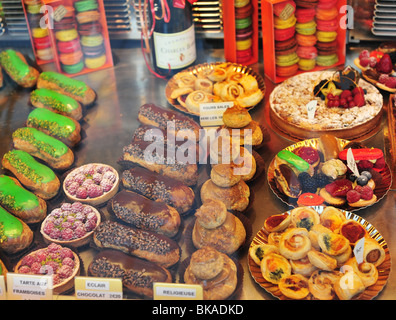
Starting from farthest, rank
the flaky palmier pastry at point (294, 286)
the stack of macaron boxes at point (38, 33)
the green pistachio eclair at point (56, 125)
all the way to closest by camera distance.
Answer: the stack of macaron boxes at point (38, 33) → the green pistachio eclair at point (56, 125) → the flaky palmier pastry at point (294, 286)

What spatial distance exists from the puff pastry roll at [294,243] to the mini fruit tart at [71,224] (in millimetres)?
749

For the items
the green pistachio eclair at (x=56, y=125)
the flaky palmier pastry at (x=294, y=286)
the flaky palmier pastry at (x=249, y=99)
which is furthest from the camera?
the flaky palmier pastry at (x=249, y=99)

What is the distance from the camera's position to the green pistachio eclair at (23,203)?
2.11 metres

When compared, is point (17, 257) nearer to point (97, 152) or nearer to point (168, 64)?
point (97, 152)

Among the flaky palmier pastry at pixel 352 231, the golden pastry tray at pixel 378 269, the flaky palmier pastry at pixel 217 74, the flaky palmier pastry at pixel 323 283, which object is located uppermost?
the flaky palmier pastry at pixel 217 74

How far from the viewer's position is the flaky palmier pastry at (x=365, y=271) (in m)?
1.71

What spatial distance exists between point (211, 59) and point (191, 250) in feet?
4.87

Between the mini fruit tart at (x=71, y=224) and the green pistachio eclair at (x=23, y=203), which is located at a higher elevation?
the green pistachio eclair at (x=23, y=203)

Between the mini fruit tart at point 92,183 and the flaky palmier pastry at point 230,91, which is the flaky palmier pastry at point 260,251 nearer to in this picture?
the mini fruit tart at point 92,183

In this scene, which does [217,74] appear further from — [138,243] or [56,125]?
[138,243]

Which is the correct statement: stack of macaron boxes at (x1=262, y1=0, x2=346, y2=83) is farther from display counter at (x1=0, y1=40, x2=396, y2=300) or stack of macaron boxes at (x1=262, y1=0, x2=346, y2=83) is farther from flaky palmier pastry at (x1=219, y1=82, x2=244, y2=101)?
flaky palmier pastry at (x1=219, y1=82, x2=244, y2=101)

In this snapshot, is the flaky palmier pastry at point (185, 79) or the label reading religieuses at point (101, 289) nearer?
the label reading religieuses at point (101, 289)

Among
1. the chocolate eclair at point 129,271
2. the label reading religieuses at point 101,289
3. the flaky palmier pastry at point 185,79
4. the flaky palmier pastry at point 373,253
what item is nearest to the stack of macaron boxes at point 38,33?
the flaky palmier pastry at point 185,79
